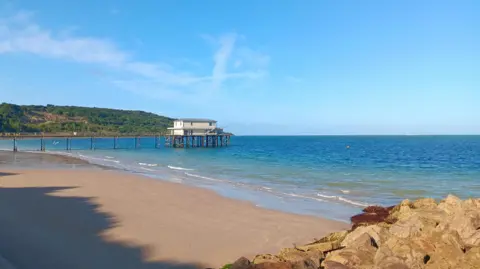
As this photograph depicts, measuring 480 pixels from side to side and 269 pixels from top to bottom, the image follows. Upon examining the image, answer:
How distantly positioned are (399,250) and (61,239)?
8.27m

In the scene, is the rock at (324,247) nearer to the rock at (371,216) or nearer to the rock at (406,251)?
the rock at (406,251)

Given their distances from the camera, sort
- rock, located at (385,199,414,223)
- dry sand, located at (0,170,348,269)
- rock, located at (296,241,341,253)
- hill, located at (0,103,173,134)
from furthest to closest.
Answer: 1. hill, located at (0,103,173,134)
2. rock, located at (385,199,414,223)
3. dry sand, located at (0,170,348,269)
4. rock, located at (296,241,341,253)

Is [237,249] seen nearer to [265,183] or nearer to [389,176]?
[265,183]

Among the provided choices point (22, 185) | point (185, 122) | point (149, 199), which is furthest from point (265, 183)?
point (185, 122)

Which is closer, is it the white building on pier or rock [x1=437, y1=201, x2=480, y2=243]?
rock [x1=437, y1=201, x2=480, y2=243]

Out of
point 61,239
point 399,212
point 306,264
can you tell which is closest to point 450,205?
point 399,212

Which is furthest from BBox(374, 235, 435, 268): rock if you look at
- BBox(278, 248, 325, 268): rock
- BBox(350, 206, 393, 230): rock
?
BBox(350, 206, 393, 230): rock

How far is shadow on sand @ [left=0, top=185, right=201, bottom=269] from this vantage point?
863cm

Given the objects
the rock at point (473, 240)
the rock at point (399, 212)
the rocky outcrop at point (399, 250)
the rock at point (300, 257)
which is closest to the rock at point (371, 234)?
the rocky outcrop at point (399, 250)

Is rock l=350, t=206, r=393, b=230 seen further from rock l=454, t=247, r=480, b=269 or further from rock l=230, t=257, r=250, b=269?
rock l=230, t=257, r=250, b=269

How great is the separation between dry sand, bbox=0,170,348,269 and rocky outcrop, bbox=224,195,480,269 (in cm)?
209

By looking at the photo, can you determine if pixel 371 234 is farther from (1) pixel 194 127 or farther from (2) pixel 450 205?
(1) pixel 194 127

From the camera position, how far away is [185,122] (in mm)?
71812

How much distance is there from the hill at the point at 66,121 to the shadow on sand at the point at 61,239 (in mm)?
107450
